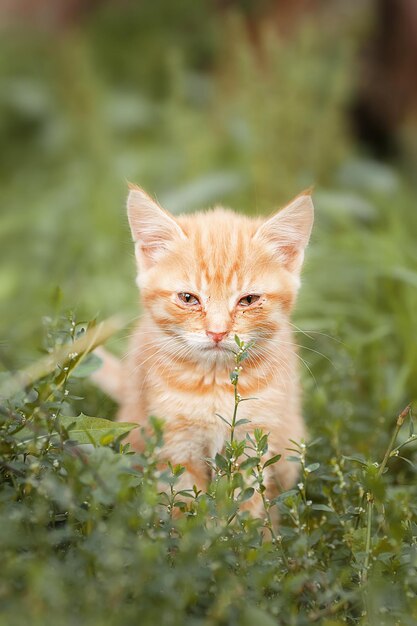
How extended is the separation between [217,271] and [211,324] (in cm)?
22

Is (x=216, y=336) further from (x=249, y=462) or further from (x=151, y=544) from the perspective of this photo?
(x=151, y=544)

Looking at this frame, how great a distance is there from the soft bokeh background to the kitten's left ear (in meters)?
0.35

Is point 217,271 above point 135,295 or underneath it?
above

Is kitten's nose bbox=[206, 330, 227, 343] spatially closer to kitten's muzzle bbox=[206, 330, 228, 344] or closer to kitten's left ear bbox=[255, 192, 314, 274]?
kitten's muzzle bbox=[206, 330, 228, 344]

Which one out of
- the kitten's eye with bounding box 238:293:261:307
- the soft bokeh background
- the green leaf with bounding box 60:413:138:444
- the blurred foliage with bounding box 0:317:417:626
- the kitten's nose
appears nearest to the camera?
the blurred foliage with bounding box 0:317:417:626

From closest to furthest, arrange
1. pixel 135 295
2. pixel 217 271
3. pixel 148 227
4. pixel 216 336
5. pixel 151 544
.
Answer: pixel 151 544
pixel 216 336
pixel 217 271
pixel 148 227
pixel 135 295

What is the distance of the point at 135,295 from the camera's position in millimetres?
4742

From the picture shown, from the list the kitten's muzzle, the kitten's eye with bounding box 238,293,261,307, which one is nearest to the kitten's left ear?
the kitten's eye with bounding box 238,293,261,307

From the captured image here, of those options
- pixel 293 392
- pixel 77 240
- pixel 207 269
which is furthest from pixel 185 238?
pixel 77 240

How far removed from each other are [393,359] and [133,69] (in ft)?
18.3

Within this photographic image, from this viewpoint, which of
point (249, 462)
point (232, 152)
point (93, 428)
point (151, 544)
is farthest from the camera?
point (232, 152)

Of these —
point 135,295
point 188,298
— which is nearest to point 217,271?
point 188,298

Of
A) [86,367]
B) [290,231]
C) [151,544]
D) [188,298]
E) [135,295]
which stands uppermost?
[290,231]

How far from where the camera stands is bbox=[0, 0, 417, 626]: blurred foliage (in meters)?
1.96
